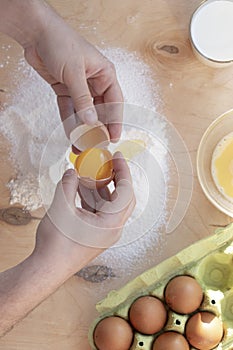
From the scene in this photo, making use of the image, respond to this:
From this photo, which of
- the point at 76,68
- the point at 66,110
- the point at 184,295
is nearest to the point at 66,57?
the point at 76,68

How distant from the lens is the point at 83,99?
3.26ft

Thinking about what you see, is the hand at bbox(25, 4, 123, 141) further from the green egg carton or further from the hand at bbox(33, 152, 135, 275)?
the green egg carton

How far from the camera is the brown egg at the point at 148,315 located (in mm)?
1062

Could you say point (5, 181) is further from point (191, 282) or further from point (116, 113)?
point (191, 282)

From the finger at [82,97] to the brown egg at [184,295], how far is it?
318 mm

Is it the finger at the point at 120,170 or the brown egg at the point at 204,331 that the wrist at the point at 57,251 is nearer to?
the finger at the point at 120,170

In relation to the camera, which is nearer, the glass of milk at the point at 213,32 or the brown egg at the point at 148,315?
the brown egg at the point at 148,315

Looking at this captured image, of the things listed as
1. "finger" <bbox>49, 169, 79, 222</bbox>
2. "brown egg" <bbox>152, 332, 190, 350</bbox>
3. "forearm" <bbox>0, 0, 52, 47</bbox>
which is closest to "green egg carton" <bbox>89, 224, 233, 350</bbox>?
"brown egg" <bbox>152, 332, 190, 350</bbox>

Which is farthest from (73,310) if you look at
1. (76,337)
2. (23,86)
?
(23,86)

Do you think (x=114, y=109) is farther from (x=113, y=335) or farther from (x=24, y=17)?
(x=113, y=335)

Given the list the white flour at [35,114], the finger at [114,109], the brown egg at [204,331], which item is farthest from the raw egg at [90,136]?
the brown egg at [204,331]

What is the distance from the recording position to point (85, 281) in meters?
1.15

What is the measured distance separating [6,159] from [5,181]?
43mm

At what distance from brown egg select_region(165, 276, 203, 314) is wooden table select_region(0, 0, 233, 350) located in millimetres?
82
